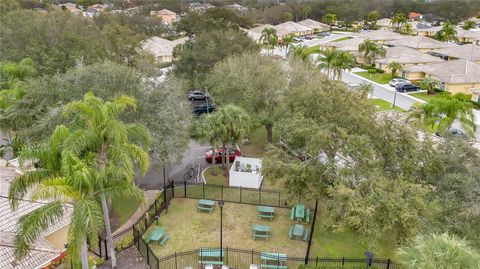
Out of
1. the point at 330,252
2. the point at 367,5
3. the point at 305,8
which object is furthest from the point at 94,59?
the point at 367,5

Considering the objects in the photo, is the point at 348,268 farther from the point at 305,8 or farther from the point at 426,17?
the point at 426,17

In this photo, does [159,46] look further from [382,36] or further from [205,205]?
[205,205]

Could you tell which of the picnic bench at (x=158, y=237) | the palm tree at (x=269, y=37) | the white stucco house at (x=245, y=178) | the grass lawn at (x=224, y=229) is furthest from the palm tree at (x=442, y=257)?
the palm tree at (x=269, y=37)

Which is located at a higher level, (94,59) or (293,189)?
(94,59)

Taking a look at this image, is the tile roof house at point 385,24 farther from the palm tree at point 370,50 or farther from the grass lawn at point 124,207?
the grass lawn at point 124,207

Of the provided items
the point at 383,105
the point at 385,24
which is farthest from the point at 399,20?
the point at 383,105

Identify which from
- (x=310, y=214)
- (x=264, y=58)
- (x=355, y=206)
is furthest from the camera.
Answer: (x=264, y=58)

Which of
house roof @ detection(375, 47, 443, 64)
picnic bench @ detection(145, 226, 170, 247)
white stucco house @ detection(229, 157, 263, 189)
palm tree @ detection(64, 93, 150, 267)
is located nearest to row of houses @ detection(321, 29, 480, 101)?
house roof @ detection(375, 47, 443, 64)
